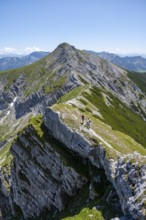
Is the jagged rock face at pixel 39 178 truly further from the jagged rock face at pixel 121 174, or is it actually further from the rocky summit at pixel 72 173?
the jagged rock face at pixel 121 174

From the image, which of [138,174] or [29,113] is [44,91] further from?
[138,174]

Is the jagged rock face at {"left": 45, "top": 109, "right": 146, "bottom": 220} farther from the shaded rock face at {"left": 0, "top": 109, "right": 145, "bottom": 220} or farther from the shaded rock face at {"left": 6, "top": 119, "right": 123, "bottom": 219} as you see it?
the shaded rock face at {"left": 6, "top": 119, "right": 123, "bottom": 219}

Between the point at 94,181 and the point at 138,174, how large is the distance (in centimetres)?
1230

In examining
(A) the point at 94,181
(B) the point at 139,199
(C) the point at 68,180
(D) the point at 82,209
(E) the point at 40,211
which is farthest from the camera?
(E) the point at 40,211

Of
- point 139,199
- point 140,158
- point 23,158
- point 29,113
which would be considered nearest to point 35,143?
point 23,158

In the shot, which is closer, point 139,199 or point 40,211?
point 139,199

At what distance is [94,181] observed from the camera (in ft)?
155

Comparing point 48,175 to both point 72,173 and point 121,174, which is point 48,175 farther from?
point 121,174

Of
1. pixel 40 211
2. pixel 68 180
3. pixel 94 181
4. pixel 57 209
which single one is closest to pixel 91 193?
pixel 94 181

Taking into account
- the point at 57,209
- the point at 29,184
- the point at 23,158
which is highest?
the point at 23,158

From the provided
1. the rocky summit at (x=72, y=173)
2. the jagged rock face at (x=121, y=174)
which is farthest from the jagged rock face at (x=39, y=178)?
the jagged rock face at (x=121, y=174)

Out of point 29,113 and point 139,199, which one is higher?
point 29,113

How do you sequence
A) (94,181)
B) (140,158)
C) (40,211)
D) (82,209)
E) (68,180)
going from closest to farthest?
(140,158)
(82,209)
(94,181)
(68,180)
(40,211)

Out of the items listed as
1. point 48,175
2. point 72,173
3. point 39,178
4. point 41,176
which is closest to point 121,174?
point 72,173
